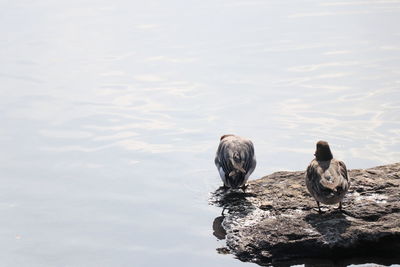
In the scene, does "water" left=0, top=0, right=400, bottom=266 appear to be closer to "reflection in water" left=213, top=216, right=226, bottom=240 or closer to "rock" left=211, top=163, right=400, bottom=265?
"reflection in water" left=213, top=216, right=226, bottom=240

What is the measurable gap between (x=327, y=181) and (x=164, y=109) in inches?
258

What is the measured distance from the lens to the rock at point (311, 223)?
29.4 feet

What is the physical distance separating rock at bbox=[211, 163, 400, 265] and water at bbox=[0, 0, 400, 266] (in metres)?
0.36

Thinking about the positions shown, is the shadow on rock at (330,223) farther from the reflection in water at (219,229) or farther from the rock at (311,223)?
the reflection in water at (219,229)

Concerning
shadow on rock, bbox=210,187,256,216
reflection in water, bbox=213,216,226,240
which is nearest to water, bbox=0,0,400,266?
reflection in water, bbox=213,216,226,240

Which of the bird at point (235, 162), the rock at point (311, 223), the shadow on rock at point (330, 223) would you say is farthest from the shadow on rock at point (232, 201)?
the shadow on rock at point (330, 223)

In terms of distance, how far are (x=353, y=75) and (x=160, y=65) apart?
4.20m

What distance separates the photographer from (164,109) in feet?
51.0

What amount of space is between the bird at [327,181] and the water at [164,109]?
48.7 inches

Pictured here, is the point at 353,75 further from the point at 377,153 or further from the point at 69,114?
the point at 69,114

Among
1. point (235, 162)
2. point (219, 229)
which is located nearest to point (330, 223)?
point (219, 229)

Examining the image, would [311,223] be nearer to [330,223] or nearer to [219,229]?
[330,223]

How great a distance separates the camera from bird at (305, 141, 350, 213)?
9322 millimetres

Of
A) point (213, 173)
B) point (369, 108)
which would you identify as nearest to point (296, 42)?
point (369, 108)
